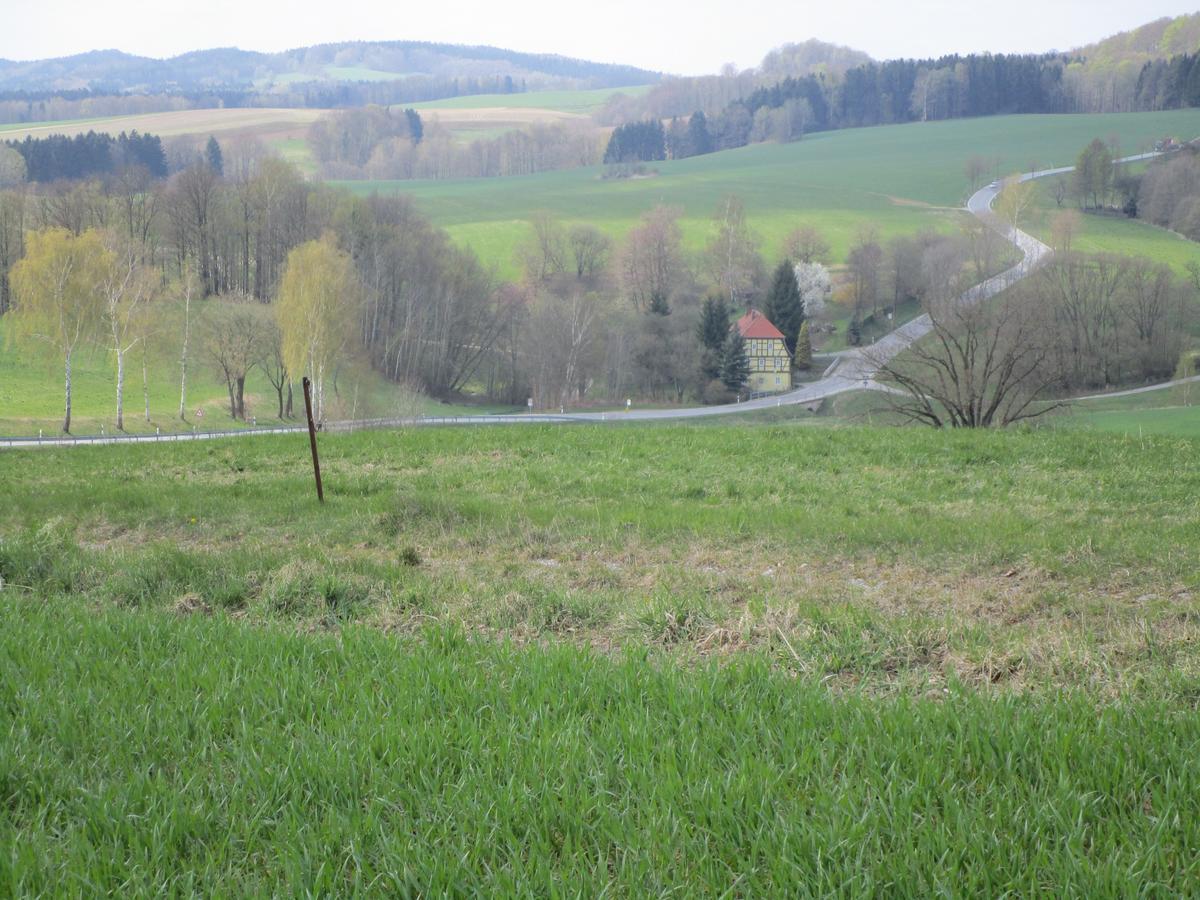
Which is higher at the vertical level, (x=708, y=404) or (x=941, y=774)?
(x=941, y=774)

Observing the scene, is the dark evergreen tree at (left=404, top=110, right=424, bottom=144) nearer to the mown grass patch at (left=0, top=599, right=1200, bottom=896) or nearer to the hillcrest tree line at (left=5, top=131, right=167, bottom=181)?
the hillcrest tree line at (left=5, top=131, right=167, bottom=181)

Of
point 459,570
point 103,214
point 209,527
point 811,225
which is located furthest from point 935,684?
point 811,225

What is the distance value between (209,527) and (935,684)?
8.49 metres

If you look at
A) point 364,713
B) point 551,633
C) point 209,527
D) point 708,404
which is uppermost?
point 364,713

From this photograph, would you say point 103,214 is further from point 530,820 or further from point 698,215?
point 530,820

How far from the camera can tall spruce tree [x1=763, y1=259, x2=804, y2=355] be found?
3610 inches

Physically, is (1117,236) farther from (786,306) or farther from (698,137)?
(698,137)

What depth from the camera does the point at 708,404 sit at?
7825cm

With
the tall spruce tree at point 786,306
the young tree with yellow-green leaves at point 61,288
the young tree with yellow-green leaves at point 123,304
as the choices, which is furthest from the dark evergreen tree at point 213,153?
the tall spruce tree at point 786,306

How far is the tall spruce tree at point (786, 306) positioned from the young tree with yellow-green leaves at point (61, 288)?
6025 cm

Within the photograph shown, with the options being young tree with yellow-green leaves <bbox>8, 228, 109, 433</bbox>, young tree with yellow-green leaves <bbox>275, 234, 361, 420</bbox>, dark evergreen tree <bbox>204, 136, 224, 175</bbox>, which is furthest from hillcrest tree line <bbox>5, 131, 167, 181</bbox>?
young tree with yellow-green leaves <bbox>275, 234, 361, 420</bbox>

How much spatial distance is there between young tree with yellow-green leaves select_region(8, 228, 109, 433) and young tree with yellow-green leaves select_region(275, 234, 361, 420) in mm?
10828

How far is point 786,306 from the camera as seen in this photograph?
3612 inches

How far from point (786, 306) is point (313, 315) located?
5081cm
